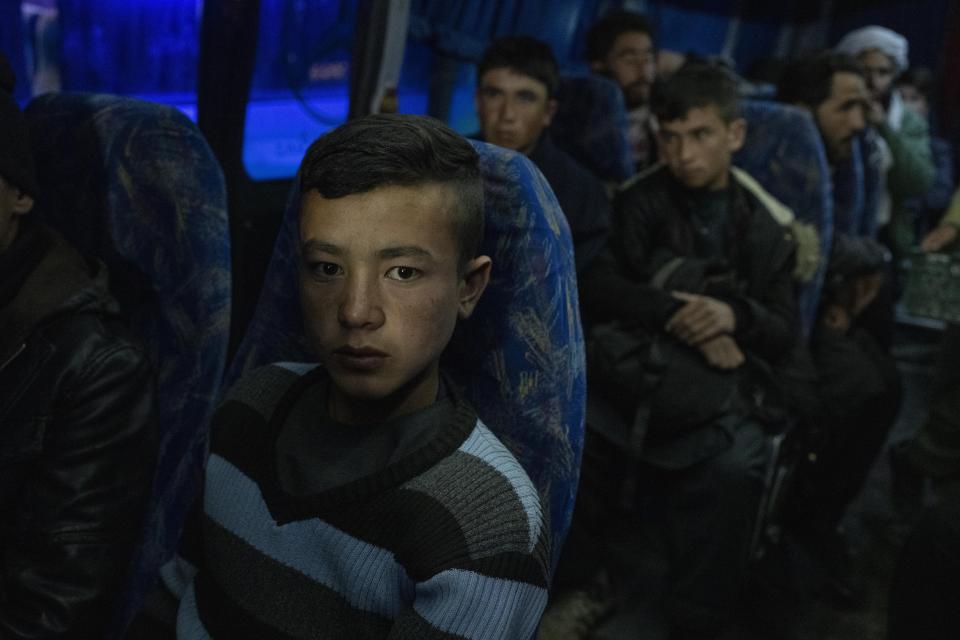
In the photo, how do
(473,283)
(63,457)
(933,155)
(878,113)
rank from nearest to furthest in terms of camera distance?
1. (473,283)
2. (63,457)
3. (878,113)
4. (933,155)

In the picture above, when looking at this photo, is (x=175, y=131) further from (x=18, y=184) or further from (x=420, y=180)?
(x=420, y=180)

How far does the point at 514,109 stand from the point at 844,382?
123cm

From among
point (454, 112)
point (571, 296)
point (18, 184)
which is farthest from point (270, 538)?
point (454, 112)

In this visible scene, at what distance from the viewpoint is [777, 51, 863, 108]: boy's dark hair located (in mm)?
3066

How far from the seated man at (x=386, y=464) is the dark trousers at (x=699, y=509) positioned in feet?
3.97

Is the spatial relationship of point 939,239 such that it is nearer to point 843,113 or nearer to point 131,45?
point 843,113

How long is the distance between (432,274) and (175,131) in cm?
68

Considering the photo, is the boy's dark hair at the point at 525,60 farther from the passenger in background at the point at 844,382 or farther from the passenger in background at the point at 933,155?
the passenger in background at the point at 933,155

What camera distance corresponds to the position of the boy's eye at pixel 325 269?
3.31 ft

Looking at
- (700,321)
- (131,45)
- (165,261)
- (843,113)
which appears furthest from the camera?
(843,113)

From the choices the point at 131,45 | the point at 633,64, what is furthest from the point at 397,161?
the point at 633,64

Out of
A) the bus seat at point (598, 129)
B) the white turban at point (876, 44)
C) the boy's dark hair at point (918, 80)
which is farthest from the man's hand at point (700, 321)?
the boy's dark hair at point (918, 80)

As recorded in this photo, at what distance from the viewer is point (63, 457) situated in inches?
48.8

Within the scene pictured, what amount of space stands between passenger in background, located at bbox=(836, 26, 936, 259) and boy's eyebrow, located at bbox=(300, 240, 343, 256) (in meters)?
3.87
